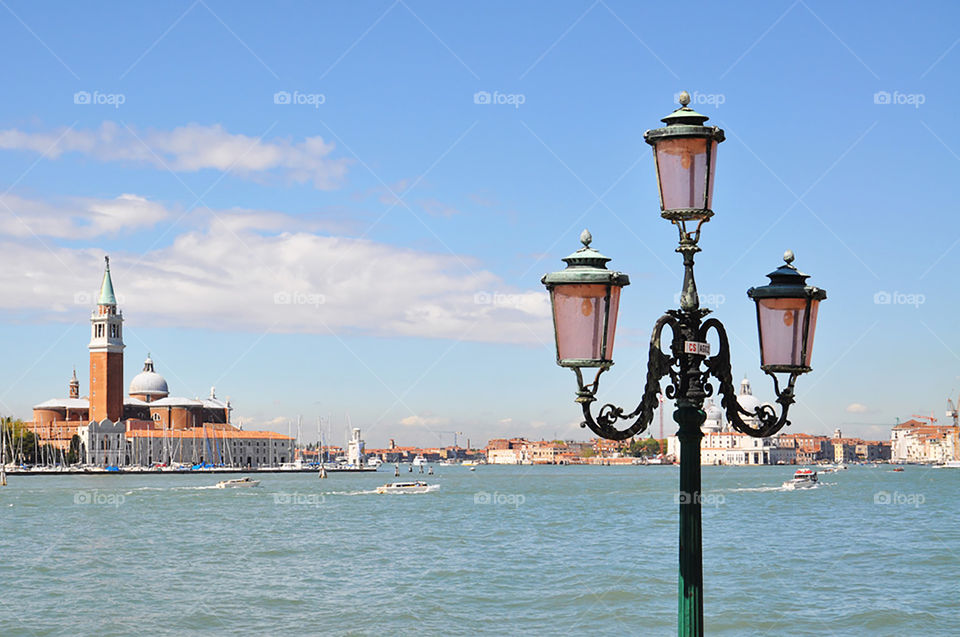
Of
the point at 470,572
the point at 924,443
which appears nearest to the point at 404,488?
the point at 470,572

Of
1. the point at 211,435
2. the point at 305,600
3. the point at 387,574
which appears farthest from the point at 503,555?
the point at 211,435

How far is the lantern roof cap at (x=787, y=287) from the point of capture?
4.18m

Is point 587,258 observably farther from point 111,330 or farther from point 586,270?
point 111,330

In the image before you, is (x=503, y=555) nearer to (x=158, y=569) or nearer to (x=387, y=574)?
(x=387, y=574)

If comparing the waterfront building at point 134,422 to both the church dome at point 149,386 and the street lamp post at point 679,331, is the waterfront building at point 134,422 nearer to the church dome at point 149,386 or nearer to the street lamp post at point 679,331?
the church dome at point 149,386

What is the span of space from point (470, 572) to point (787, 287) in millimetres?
17814

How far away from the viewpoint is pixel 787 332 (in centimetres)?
418

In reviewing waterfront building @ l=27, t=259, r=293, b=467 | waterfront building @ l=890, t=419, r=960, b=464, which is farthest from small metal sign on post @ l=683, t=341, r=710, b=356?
waterfront building @ l=890, t=419, r=960, b=464

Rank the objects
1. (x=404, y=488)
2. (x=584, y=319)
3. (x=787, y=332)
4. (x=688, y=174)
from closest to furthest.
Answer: (x=584, y=319) → (x=688, y=174) → (x=787, y=332) → (x=404, y=488)

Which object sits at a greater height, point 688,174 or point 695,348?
point 688,174

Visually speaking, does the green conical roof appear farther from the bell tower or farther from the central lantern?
the central lantern

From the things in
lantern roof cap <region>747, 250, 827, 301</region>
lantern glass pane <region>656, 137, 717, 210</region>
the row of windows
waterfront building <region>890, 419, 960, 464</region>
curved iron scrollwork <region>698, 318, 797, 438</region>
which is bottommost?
waterfront building <region>890, 419, 960, 464</region>

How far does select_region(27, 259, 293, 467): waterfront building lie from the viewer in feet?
331

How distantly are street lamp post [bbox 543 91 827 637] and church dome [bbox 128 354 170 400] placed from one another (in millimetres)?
116190
